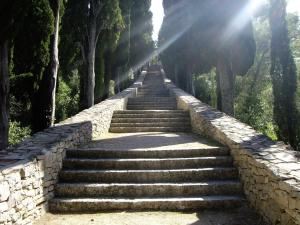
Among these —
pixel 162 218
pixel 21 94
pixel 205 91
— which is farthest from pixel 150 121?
pixel 205 91

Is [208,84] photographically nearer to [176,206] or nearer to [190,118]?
[190,118]

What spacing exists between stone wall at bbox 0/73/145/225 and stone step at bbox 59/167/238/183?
37 cm

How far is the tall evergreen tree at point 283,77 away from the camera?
12.1 metres

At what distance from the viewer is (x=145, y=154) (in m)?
6.99

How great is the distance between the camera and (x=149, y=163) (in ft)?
21.7

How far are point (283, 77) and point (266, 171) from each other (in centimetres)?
827

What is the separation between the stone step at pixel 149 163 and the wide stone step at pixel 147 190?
2.19ft

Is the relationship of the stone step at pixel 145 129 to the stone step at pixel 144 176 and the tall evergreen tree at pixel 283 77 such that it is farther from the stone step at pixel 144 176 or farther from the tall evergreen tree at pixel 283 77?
the stone step at pixel 144 176

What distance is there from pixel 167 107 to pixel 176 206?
31.1ft

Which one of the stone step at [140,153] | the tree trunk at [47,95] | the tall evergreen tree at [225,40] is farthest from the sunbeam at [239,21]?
the stone step at [140,153]

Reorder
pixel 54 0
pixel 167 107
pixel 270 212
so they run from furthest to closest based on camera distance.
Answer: pixel 167 107, pixel 54 0, pixel 270 212

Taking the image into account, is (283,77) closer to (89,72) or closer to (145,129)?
(145,129)

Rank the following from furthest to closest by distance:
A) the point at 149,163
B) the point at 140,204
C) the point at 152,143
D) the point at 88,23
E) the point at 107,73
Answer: the point at 107,73, the point at 88,23, the point at 152,143, the point at 149,163, the point at 140,204

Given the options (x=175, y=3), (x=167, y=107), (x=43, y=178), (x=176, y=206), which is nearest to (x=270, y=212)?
(x=176, y=206)
